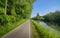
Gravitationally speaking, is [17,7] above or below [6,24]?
above

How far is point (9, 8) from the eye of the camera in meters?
27.7

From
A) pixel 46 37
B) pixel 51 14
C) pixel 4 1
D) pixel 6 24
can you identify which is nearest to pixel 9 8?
pixel 4 1

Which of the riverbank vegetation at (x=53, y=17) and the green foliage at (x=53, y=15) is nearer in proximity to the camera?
the riverbank vegetation at (x=53, y=17)

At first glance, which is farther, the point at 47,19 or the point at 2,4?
the point at 47,19

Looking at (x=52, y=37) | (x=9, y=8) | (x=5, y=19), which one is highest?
(x=9, y=8)

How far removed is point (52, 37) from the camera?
1327cm

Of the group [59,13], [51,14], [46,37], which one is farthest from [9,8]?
[51,14]

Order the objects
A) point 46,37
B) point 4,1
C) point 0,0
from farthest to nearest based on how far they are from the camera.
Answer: point 4,1, point 0,0, point 46,37

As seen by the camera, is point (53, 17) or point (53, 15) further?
point (53, 15)

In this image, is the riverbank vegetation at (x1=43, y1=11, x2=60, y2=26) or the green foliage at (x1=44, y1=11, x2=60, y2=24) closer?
the riverbank vegetation at (x1=43, y1=11, x2=60, y2=26)

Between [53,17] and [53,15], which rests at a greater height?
[53,15]

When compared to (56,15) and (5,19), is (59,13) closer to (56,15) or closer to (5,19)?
(56,15)

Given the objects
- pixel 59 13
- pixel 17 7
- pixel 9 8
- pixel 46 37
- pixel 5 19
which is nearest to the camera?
pixel 46 37

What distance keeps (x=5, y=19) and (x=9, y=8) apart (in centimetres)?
945
